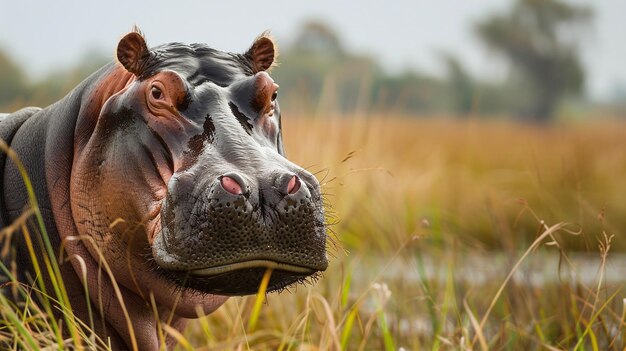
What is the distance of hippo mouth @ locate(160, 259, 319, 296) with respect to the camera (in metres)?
2.34

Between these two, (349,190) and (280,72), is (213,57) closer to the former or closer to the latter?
(349,190)

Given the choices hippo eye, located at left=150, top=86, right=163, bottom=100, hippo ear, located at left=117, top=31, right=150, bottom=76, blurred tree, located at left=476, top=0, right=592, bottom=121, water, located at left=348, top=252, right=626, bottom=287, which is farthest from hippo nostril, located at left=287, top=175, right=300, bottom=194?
blurred tree, located at left=476, top=0, right=592, bottom=121

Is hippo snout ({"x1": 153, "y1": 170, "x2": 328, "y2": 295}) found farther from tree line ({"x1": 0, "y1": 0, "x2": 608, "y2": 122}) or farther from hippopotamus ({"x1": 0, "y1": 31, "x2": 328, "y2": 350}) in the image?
tree line ({"x1": 0, "y1": 0, "x2": 608, "y2": 122})

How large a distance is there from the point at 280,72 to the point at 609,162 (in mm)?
33888

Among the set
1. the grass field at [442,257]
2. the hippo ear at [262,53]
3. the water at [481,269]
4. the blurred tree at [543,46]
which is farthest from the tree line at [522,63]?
the hippo ear at [262,53]

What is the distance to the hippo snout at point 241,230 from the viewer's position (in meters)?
2.29

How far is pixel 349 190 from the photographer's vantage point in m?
7.25

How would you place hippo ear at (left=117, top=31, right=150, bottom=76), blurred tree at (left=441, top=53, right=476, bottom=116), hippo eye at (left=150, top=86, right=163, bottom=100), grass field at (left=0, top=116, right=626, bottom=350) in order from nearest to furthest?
hippo eye at (left=150, top=86, right=163, bottom=100)
hippo ear at (left=117, top=31, right=150, bottom=76)
grass field at (left=0, top=116, right=626, bottom=350)
blurred tree at (left=441, top=53, right=476, bottom=116)

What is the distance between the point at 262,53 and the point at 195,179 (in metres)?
0.83

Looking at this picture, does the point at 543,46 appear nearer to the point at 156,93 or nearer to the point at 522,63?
the point at 522,63

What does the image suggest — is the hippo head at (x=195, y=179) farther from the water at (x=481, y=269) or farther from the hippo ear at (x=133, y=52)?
the water at (x=481, y=269)

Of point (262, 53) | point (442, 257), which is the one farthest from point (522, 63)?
point (262, 53)

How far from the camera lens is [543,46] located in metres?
42.5

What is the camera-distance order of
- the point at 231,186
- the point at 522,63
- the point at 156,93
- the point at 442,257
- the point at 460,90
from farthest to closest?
the point at 522,63 → the point at 460,90 → the point at 442,257 → the point at 156,93 → the point at 231,186
